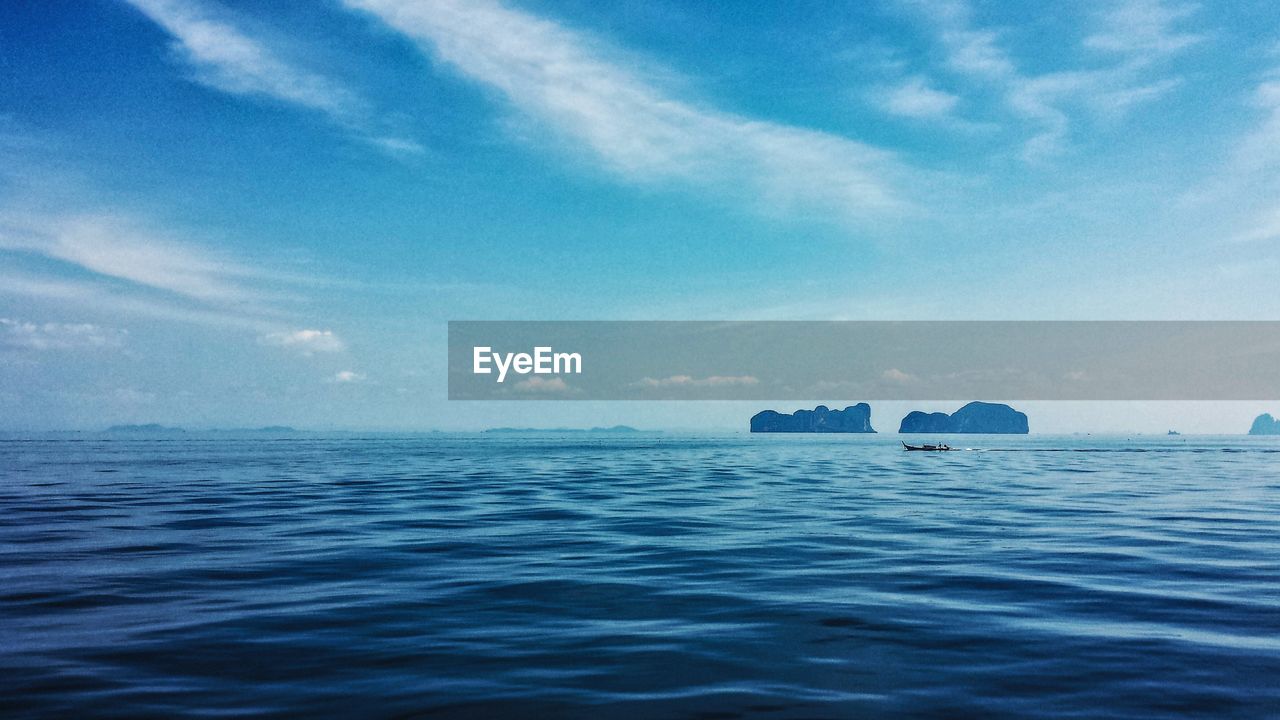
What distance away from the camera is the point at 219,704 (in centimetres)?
834

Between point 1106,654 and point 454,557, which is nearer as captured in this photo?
point 1106,654

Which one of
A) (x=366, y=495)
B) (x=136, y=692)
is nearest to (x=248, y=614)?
(x=136, y=692)

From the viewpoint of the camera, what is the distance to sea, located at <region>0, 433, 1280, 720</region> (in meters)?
8.57

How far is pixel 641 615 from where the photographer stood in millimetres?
12328

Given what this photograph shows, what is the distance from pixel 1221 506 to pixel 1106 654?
2865cm

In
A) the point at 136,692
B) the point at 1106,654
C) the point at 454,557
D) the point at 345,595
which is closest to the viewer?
the point at 136,692

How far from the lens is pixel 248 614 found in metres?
12.5

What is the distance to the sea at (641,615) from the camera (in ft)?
28.1

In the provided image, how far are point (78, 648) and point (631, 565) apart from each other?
10.1 metres

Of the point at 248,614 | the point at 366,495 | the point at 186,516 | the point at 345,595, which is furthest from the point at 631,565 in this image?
the point at 366,495

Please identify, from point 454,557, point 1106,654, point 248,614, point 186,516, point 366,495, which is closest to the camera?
point 1106,654

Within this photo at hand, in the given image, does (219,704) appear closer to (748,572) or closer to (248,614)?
(248,614)

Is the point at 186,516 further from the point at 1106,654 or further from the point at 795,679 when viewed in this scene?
the point at 1106,654

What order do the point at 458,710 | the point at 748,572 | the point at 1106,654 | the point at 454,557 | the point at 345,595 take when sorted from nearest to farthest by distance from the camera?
the point at 458,710
the point at 1106,654
the point at 345,595
the point at 748,572
the point at 454,557
